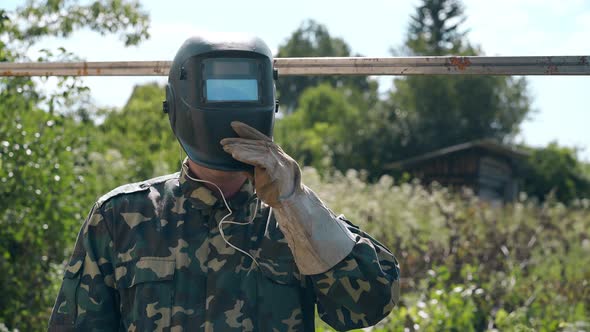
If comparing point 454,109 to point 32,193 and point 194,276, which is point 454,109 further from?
point 194,276

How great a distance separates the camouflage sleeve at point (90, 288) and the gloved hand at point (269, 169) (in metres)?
0.52

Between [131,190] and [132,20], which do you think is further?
[132,20]

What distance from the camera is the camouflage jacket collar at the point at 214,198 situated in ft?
8.45

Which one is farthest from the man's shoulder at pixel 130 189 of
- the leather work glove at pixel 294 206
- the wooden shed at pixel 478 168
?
the wooden shed at pixel 478 168

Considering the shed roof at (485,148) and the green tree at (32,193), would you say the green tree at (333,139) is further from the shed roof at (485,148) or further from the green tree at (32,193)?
the green tree at (32,193)

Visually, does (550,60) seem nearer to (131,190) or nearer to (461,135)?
(131,190)

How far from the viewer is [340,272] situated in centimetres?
237

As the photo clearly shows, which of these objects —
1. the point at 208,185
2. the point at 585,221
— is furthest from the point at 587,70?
the point at 585,221

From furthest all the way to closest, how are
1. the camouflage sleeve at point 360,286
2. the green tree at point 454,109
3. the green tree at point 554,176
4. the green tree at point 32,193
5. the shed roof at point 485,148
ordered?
the green tree at point 454,109, the green tree at point 554,176, the shed roof at point 485,148, the green tree at point 32,193, the camouflage sleeve at point 360,286

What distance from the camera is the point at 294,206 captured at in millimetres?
2295

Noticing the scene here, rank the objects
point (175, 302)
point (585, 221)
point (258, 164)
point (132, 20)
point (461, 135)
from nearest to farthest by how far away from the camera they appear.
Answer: point (258, 164) < point (175, 302) < point (132, 20) < point (585, 221) < point (461, 135)

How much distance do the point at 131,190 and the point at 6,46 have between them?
131 inches

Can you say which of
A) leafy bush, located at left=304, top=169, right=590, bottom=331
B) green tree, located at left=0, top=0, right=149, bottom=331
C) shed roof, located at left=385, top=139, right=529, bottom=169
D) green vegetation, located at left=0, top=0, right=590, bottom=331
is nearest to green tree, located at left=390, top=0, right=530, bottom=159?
shed roof, located at left=385, top=139, right=529, bottom=169

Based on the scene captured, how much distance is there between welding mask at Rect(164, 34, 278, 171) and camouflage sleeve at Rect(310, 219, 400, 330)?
396 millimetres
